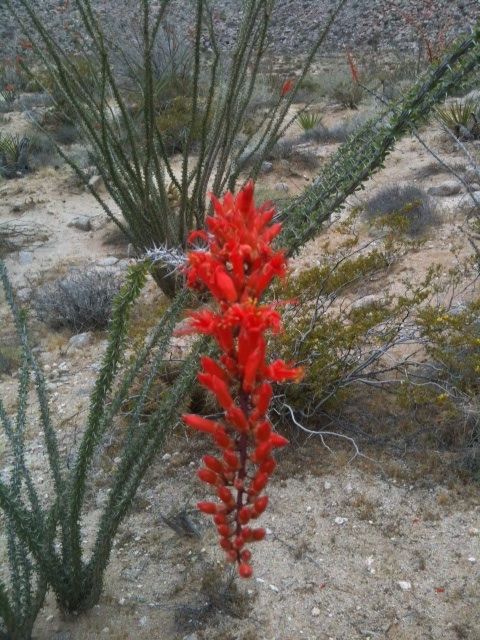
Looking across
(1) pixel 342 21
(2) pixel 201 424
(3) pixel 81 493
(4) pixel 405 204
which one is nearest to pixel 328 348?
(3) pixel 81 493

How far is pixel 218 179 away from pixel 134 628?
3695 millimetres

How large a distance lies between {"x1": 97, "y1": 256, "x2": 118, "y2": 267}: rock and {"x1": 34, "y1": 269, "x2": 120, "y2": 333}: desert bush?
90cm

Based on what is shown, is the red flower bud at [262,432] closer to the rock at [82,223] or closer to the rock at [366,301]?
the rock at [366,301]

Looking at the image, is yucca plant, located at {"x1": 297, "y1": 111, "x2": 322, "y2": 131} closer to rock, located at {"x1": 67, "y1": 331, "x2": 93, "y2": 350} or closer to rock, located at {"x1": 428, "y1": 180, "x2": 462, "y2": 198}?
rock, located at {"x1": 428, "y1": 180, "x2": 462, "y2": 198}

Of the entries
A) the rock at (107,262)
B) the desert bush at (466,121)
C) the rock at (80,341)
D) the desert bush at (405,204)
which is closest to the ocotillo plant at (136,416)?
the rock at (80,341)

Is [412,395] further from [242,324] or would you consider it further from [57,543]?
[242,324]

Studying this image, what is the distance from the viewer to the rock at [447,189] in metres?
7.03

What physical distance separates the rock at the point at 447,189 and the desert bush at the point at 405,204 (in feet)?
0.42

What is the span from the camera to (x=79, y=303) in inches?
221

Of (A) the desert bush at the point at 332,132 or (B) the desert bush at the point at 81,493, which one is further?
(A) the desert bush at the point at 332,132

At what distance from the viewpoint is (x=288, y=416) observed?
3615 mm

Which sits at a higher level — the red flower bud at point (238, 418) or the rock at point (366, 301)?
the red flower bud at point (238, 418)

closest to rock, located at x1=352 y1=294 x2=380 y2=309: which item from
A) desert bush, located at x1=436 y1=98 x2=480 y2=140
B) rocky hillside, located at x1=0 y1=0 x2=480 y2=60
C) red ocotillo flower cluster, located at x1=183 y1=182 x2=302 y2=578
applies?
red ocotillo flower cluster, located at x1=183 y1=182 x2=302 y2=578

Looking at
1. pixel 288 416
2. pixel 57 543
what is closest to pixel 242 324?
pixel 57 543
